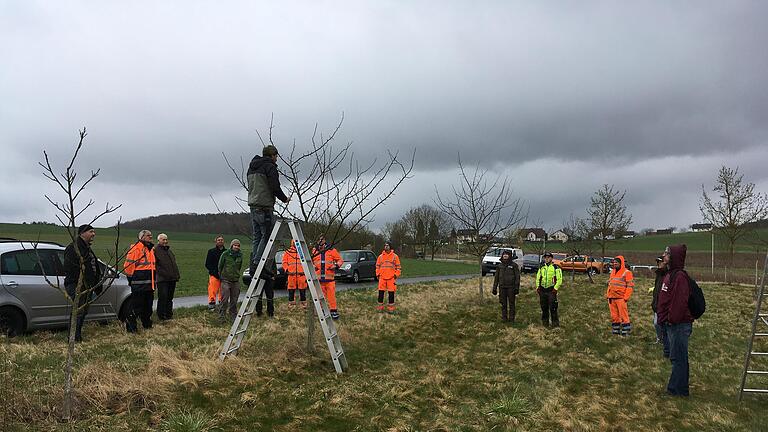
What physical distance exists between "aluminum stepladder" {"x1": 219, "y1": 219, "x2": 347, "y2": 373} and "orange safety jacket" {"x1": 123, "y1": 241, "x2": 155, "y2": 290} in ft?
11.9

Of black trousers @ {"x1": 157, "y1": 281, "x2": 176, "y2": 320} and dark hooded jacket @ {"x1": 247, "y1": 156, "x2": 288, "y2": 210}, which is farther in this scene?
black trousers @ {"x1": 157, "y1": 281, "x2": 176, "y2": 320}

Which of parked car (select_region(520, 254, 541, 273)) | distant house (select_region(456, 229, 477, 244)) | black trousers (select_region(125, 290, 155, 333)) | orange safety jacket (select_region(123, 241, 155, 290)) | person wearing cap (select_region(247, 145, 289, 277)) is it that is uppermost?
person wearing cap (select_region(247, 145, 289, 277))

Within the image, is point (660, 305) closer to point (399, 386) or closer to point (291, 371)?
point (399, 386)

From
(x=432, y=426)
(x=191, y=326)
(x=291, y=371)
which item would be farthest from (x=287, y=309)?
(x=432, y=426)

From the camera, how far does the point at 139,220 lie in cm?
6225

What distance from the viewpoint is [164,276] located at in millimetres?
10461

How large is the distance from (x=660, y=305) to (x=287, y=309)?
27.7ft

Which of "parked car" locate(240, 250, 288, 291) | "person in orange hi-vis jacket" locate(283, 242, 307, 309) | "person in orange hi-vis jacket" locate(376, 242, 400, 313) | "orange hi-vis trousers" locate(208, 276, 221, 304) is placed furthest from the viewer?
"parked car" locate(240, 250, 288, 291)

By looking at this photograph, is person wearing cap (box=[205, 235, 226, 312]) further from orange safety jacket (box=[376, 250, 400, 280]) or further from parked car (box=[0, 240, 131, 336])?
orange safety jacket (box=[376, 250, 400, 280])

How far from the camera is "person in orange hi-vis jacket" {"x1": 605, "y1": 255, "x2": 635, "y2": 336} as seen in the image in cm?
1047

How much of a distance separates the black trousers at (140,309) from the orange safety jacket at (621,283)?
9.18 metres

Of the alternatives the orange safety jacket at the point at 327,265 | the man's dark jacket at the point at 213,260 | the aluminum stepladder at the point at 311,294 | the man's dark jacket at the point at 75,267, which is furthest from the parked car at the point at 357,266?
the aluminum stepladder at the point at 311,294

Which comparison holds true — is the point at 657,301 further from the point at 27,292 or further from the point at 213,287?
the point at 27,292

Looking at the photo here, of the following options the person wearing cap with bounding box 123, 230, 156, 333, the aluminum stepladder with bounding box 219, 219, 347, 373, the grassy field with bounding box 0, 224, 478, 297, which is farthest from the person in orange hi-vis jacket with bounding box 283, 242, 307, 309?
the aluminum stepladder with bounding box 219, 219, 347, 373
